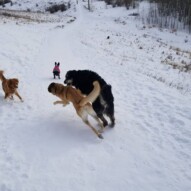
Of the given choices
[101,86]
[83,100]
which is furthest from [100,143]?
[101,86]

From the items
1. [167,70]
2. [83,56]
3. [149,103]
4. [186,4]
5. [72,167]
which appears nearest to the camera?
[72,167]

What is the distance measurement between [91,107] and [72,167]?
1429 mm

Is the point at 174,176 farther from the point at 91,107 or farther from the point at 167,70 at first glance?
the point at 167,70

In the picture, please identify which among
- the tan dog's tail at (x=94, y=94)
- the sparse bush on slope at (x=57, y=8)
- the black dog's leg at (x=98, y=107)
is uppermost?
the tan dog's tail at (x=94, y=94)

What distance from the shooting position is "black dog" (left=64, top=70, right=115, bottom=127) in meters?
6.19

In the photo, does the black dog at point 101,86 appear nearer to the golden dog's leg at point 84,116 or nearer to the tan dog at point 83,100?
the tan dog at point 83,100

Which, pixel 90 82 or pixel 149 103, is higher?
pixel 90 82

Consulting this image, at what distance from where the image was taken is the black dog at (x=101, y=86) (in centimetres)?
619

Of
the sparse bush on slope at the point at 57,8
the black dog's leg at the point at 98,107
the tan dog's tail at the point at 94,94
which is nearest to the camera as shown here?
the tan dog's tail at the point at 94,94

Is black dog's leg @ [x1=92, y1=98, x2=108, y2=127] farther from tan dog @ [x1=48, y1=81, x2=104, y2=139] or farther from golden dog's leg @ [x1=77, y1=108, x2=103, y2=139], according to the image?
golden dog's leg @ [x1=77, y1=108, x2=103, y2=139]

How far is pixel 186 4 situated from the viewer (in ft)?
148

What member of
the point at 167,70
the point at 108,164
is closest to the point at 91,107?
the point at 108,164

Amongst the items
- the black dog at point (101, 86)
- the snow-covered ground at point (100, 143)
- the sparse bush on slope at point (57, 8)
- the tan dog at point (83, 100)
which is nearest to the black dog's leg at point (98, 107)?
the black dog at point (101, 86)

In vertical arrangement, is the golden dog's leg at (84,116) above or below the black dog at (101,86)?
below
